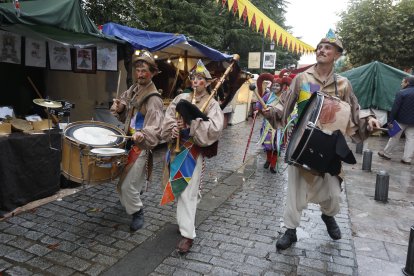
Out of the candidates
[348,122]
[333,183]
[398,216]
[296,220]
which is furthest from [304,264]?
[398,216]

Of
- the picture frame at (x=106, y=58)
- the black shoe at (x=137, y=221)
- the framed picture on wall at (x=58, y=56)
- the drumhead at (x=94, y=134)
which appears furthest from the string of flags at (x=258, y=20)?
the black shoe at (x=137, y=221)

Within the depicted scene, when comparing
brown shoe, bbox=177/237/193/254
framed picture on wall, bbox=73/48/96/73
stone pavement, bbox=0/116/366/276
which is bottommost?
stone pavement, bbox=0/116/366/276

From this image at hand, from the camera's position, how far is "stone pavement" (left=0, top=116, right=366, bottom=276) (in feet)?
10.5

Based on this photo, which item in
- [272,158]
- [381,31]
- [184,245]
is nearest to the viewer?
[184,245]

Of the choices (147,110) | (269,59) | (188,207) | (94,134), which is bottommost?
(188,207)

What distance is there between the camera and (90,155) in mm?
3350

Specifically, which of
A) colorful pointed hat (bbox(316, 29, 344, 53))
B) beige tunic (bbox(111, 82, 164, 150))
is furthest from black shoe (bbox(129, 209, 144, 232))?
colorful pointed hat (bbox(316, 29, 344, 53))

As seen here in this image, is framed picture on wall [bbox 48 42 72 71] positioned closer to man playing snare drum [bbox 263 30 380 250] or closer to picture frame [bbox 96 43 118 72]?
picture frame [bbox 96 43 118 72]

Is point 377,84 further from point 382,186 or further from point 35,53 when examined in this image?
point 35,53

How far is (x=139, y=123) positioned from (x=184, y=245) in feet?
4.61

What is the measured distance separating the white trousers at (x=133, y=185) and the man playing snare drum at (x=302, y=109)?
145 cm

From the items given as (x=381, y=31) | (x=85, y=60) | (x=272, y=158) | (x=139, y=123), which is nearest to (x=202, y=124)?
(x=139, y=123)

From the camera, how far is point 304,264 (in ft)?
11.0

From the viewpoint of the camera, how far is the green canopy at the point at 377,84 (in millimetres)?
12797
